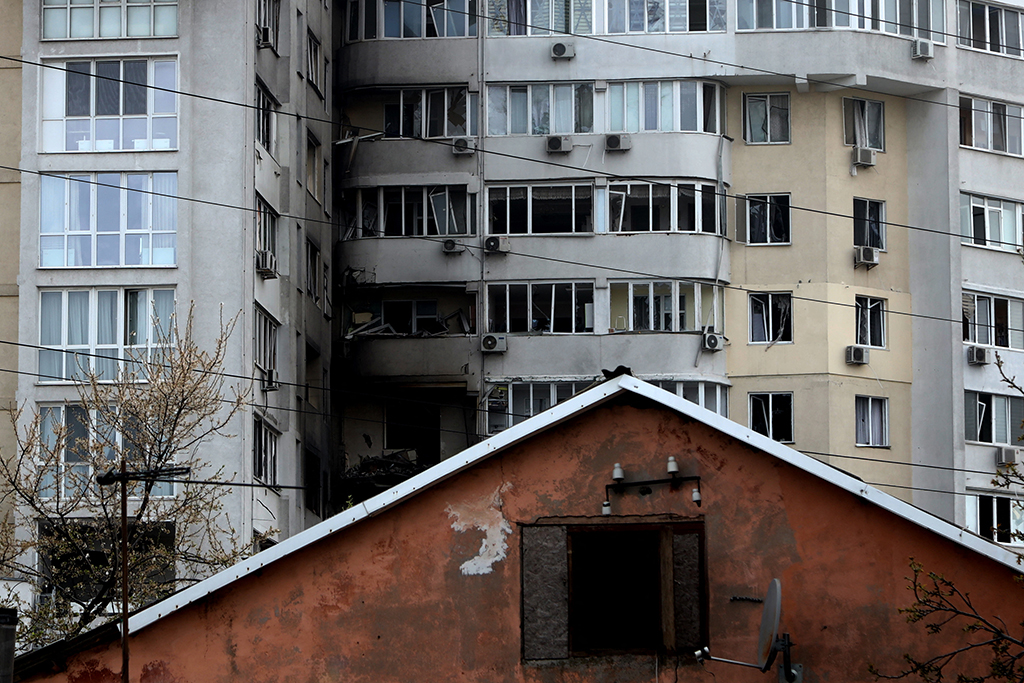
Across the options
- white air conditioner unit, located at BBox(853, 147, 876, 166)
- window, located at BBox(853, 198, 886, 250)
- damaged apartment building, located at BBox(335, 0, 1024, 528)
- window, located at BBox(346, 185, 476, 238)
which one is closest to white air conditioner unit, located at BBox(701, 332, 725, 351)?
damaged apartment building, located at BBox(335, 0, 1024, 528)

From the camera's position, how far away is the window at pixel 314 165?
156 ft

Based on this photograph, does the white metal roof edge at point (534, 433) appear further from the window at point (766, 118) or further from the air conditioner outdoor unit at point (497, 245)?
the window at point (766, 118)

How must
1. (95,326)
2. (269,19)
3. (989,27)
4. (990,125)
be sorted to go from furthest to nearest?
(989,27)
(990,125)
(269,19)
(95,326)

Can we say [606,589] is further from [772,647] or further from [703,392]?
[703,392]

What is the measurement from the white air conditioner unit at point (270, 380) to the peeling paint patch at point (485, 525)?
23.0 meters

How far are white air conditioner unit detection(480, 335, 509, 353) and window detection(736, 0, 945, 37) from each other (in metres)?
11.2

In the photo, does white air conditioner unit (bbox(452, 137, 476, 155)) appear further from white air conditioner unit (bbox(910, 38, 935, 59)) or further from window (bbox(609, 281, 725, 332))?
white air conditioner unit (bbox(910, 38, 935, 59))

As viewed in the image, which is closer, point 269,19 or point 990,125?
point 269,19

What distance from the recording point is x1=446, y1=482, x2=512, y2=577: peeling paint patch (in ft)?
63.1

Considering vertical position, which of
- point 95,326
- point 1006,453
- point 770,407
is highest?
point 95,326

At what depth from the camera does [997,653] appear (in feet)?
57.5

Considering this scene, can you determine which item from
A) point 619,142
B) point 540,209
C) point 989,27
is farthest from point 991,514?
point 540,209

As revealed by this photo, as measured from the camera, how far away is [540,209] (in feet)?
160

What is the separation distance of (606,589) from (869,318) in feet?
103
